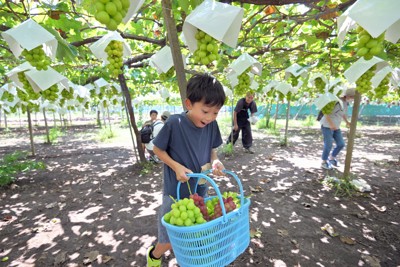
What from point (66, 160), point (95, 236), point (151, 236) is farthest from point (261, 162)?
point (66, 160)

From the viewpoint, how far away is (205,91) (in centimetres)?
166

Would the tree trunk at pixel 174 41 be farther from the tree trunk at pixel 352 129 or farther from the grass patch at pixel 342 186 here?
the grass patch at pixel 342 186

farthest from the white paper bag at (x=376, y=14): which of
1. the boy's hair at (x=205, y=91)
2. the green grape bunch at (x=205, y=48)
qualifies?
the boy's hair at (x=205, y=91)

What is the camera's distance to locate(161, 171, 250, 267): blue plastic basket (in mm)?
1338

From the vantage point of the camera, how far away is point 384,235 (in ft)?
9.45

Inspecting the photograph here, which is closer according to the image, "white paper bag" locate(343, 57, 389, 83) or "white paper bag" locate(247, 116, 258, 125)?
"white paper bag" locate(343, 57, 389, 83)

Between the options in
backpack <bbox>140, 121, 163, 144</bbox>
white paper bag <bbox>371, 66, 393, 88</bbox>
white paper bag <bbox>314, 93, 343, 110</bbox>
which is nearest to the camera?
white paper bag <bbox>371, 66, 393, 88</bbox>

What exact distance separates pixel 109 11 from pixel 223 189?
160 inches

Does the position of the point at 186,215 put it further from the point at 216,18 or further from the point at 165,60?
the point at 165,60

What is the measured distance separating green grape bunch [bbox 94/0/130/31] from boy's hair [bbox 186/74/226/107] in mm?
848

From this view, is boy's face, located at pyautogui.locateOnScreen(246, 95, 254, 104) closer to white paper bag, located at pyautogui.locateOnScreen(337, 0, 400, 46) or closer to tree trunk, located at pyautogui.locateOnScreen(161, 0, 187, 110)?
tree trunk, located at pyautogui.locateOnScreen(161, 0, 187, 110)

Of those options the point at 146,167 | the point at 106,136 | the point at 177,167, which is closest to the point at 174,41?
the point at 177,167

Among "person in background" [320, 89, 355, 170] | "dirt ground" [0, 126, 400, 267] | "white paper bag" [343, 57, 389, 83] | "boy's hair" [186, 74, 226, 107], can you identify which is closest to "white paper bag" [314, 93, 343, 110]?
"person in background" [320, 89, 355, 170]

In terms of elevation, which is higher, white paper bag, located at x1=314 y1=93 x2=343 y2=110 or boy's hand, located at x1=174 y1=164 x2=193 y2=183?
white paper bag, located at x1=314 y1=93 x2=343 y2=110
